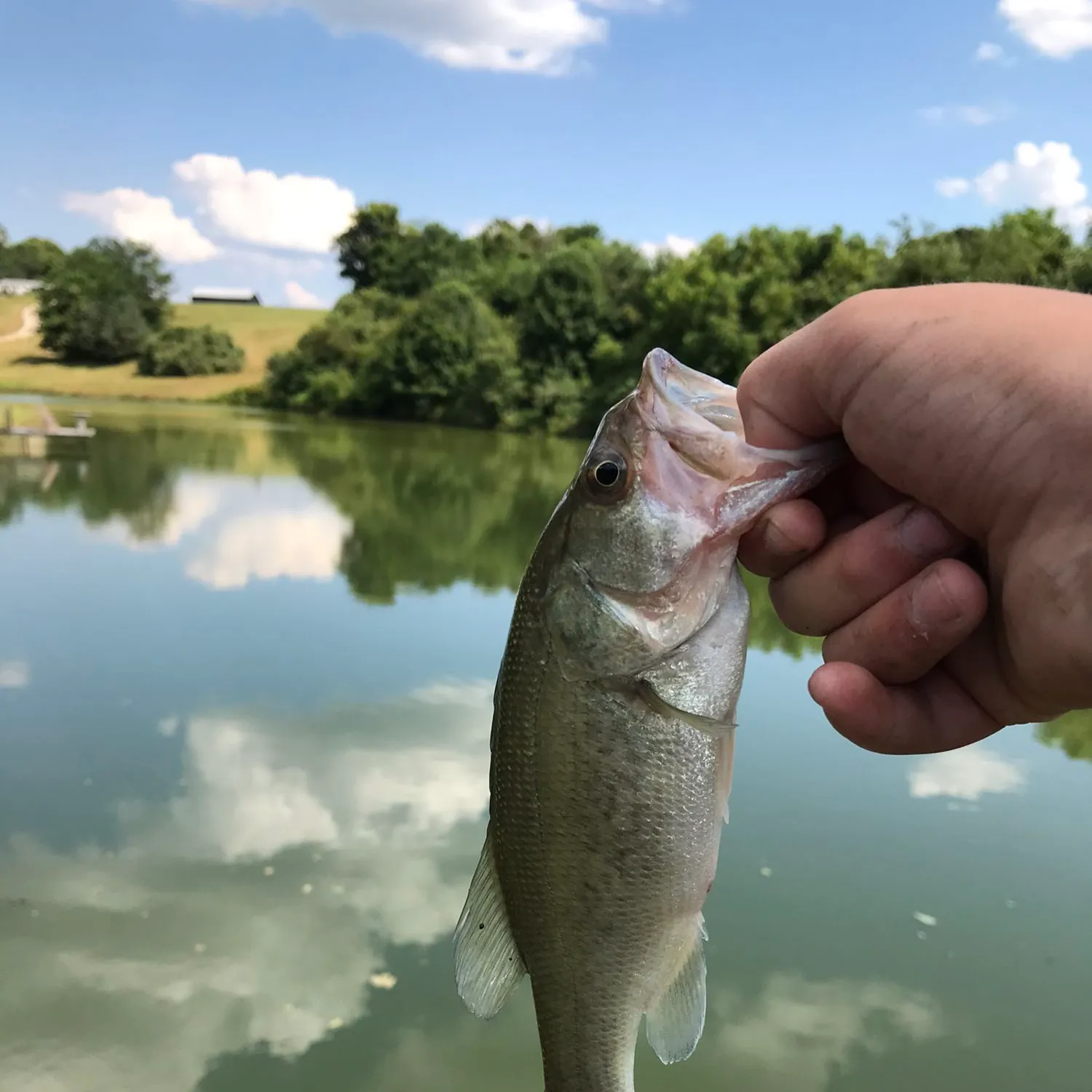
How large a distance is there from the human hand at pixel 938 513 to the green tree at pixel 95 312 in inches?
2835

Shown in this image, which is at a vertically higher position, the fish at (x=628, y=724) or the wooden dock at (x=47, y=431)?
the fish at (x=628, y=724)

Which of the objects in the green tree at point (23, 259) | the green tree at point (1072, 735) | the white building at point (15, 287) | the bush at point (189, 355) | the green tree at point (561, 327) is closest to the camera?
the green tree at point (1072, 735)

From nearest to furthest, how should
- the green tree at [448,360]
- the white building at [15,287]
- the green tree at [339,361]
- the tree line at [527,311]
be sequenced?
1. the tree line at [527,311]
2. the green tree at [448,360]
3. the green tree at [339,361]
4. the white building at [15,287]

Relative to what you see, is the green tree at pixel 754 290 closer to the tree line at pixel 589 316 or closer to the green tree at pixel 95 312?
the tree line at pixel 589 316

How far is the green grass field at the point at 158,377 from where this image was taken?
60062 millimetres

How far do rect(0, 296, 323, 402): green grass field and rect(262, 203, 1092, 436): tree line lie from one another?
22.0ft

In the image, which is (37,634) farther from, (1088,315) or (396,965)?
(1088,315)

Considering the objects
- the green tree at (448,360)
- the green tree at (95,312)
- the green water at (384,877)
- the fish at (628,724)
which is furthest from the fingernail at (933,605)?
the green tree at (95,312)

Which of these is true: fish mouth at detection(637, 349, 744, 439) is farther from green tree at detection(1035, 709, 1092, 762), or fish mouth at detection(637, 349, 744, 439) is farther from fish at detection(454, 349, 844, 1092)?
green tree at detection(1035, 709, 1092, 762)

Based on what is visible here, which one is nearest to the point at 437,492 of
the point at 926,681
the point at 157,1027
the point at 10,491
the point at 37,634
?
the point at 10,491

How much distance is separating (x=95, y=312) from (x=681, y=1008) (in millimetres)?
73731

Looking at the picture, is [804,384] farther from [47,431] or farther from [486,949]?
[47,431]

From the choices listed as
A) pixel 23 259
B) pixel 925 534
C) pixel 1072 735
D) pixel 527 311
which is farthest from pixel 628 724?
pixel 23 259

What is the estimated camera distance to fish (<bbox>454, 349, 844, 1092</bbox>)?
183 cm
